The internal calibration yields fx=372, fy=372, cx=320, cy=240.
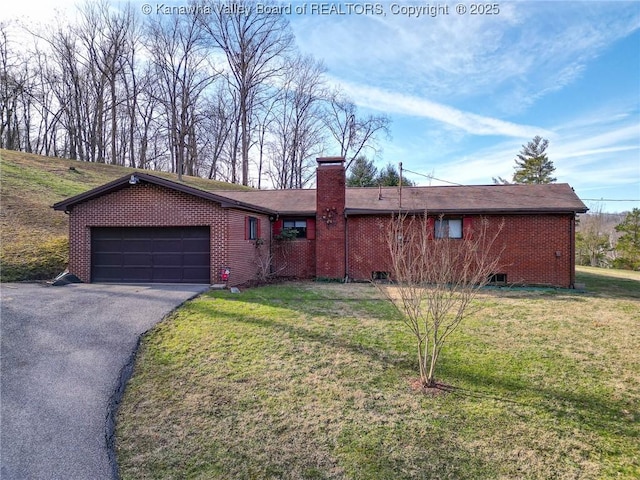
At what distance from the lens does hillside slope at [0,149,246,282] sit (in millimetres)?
12484

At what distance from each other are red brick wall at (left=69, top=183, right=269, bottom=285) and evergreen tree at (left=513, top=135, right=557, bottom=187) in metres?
36.8

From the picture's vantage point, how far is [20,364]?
18.1ft

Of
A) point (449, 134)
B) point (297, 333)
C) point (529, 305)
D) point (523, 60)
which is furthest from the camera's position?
point (449, 134)

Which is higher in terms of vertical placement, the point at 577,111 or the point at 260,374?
the point at 577,111

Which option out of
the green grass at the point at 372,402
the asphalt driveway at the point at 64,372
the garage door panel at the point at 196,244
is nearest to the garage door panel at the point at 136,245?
the garage door panel at the point at 196,244

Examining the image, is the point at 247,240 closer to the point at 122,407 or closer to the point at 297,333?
the point at 297,333

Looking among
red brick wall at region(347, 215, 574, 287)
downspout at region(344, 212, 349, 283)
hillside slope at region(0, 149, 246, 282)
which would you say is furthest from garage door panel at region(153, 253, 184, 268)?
red brick wall at region(347, 215, 574, 287)

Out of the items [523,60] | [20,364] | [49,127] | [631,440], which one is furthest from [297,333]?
[49,127]

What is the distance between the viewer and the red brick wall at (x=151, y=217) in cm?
1144

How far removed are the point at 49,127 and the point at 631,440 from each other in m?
42.8

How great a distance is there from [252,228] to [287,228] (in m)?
2.10

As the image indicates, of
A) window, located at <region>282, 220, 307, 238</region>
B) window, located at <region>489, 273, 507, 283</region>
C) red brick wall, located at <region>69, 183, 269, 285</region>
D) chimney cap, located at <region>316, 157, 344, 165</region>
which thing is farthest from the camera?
window, located at <region>282, 220, 307, 238</region>

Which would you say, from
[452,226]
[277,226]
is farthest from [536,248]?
[277,226]

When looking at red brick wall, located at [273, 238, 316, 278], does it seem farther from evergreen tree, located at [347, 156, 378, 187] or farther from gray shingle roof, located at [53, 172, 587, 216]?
evergreen tree, located at [347, 156, 378, 187]
